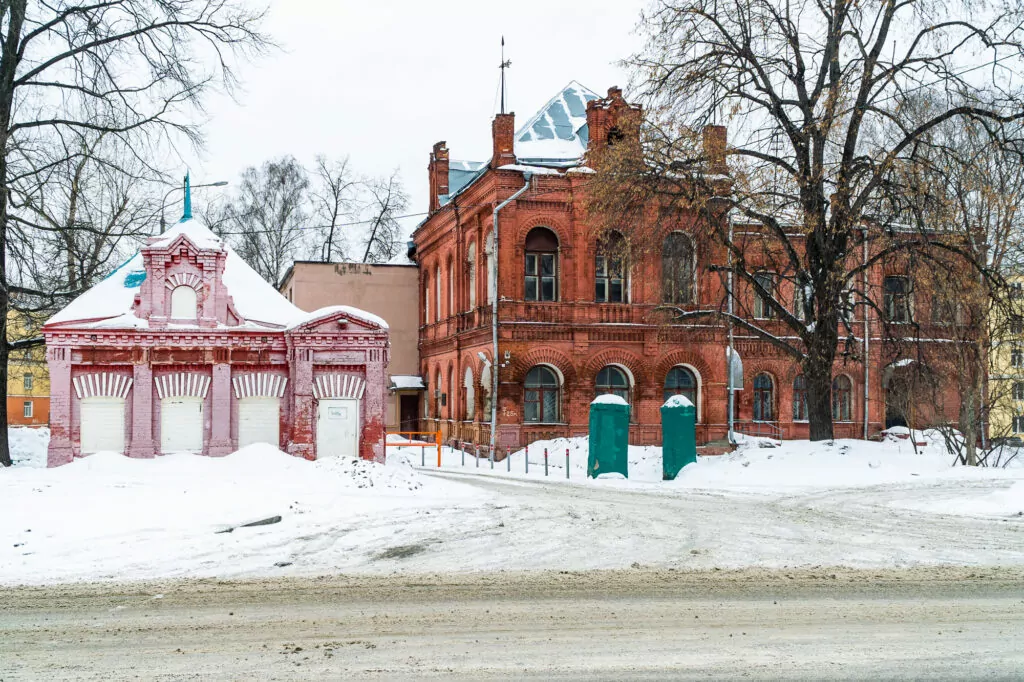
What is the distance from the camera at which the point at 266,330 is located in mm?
21406

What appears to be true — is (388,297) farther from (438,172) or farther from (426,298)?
(438,172)

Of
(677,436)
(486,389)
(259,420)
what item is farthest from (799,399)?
(259,420)

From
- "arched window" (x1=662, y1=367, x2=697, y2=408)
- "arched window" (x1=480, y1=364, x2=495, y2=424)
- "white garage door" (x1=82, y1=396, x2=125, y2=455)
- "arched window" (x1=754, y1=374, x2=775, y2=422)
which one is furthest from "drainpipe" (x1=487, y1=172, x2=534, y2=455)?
"white garage door" (x1=82, y1=396, x2=125, y2=455)

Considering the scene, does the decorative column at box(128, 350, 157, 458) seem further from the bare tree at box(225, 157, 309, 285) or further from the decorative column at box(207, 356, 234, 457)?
the bare tree at box(225, 157, 309, 285)

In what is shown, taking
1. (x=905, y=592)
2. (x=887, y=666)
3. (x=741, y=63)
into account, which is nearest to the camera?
(x=887, y=666)

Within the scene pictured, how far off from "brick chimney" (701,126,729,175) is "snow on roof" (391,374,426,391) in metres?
22.7

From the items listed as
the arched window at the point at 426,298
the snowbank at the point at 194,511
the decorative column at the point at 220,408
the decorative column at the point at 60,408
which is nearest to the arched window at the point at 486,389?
the arched window at the point at 426,298

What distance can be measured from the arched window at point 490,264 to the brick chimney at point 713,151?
11.8 metres

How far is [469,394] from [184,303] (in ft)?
60.0

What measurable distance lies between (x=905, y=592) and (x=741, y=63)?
1830cm

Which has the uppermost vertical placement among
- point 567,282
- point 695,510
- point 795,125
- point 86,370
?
point 795,125

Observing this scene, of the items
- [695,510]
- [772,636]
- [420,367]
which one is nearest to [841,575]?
[772,636]

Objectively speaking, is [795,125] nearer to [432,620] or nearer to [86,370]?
[86,370]

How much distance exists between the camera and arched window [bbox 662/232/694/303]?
27375 millimetres
